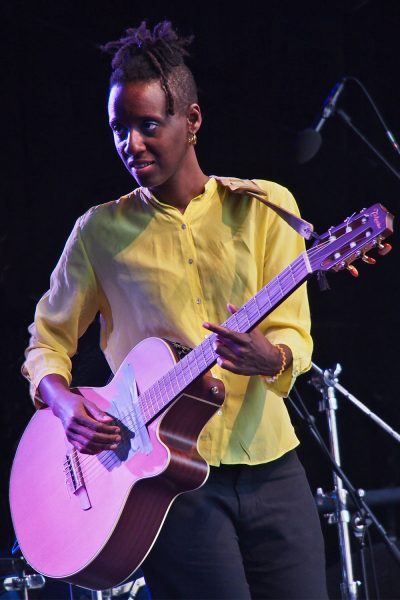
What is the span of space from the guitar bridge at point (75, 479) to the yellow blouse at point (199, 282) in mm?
284

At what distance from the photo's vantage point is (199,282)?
254cm

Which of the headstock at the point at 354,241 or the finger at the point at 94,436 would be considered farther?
the finger at the point at 94,436

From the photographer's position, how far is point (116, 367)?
9.18 feet

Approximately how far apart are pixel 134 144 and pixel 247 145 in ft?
9.48

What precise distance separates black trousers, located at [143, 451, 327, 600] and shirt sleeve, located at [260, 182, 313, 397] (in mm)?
Result: 288

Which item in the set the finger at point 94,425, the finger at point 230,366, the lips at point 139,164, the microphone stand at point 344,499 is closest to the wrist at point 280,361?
the finger at point 230,366

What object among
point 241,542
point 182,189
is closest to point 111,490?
point 241,542

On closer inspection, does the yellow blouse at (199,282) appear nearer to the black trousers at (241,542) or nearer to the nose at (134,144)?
the black trousers at (241,542)

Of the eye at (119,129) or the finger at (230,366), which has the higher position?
the eye at (119,129)

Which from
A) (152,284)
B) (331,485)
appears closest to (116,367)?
(152,284)

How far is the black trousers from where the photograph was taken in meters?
2.29

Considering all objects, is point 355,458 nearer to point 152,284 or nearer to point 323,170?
point 323,170

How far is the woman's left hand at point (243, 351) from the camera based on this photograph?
2158mm

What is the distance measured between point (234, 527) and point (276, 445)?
10.1 inches
